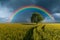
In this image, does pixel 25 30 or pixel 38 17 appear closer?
pixel 25 30

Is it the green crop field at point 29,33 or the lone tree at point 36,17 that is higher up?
the lone tree at point 36,17

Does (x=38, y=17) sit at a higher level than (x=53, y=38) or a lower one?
higher

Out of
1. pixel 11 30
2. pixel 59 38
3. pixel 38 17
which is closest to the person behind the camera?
pixel 59 38

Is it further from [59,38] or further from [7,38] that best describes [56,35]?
[7,38]

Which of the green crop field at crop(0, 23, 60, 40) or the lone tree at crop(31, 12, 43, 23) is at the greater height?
the lone tree at crop(31, 12, 43, 23)

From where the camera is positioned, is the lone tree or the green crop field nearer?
the green crop field

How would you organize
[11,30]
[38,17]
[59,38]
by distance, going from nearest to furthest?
[59,38], [11,30], [38,17]

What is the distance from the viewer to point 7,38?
15.9 m

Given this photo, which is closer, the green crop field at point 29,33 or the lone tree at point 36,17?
the green crop field at point 29,33

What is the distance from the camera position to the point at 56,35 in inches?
625

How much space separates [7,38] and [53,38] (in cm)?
368

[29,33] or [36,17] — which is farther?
[36,17]

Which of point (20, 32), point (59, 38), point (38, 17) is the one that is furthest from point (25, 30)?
point (38, 17)

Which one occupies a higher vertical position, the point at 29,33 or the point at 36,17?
the point at 36,17
